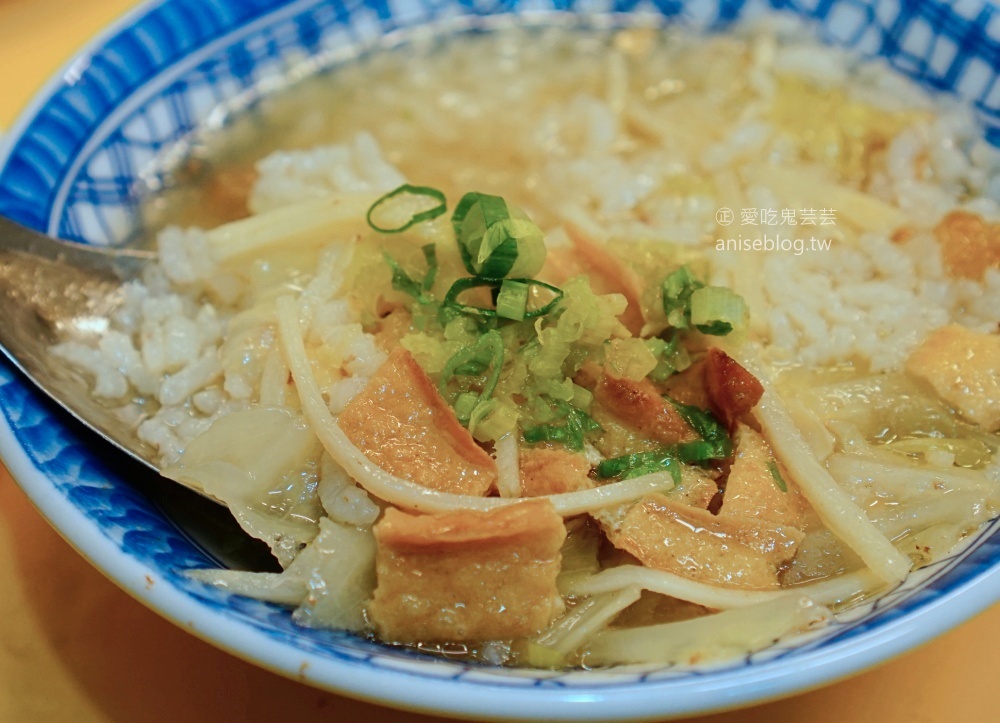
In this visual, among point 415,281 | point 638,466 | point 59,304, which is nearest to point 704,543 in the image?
point 638,466

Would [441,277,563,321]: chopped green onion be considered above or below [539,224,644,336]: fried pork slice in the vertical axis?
above

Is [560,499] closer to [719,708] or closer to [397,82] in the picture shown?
[719,708]

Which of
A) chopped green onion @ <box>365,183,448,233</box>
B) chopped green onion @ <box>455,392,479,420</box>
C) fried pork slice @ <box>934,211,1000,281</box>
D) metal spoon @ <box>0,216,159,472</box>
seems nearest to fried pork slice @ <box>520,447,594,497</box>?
chopped green onion @ <box>455,392,479,420</box>

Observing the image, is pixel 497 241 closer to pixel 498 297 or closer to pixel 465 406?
pixel 498 297

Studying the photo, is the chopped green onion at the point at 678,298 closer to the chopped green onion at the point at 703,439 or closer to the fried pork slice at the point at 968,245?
the chopped green onion at the point at 703,439

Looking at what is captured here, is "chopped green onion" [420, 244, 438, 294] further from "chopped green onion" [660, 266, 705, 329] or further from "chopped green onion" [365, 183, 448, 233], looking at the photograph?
"chopped green onion" [660, 266, 705, 329]

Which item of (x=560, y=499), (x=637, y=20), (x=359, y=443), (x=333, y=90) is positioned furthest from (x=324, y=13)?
(x=560, y=499)
